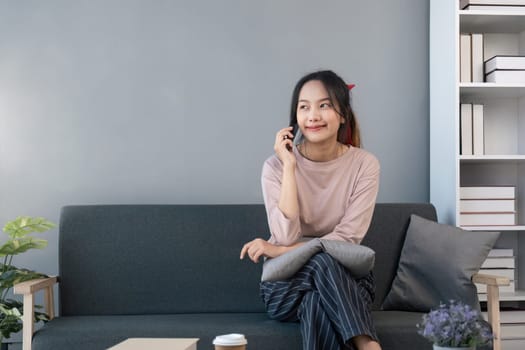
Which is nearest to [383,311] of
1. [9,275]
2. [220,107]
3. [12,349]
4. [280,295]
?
[280,295]

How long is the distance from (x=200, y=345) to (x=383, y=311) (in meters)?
0.85

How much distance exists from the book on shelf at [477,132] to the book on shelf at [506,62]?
20cm

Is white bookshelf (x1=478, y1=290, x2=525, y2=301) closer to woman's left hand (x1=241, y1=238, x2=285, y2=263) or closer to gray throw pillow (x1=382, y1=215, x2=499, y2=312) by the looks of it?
gray throw pillow (x1=382, y1=215, x2=499, y2=312)

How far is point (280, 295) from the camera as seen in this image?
258cm

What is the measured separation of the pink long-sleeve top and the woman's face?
13cm

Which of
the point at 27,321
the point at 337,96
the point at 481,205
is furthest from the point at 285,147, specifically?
the point at 27,321

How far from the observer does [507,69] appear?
330 centimetres

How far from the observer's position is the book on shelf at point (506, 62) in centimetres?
328

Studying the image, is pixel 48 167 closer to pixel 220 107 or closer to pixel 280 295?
pixel 220 107

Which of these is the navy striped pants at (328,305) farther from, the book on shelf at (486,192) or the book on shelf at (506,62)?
the book on shelf at (506,62)

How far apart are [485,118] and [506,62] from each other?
400 mm

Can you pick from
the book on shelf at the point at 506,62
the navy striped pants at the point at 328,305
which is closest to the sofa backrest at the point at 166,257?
the navy striped pants at the point at 328,305

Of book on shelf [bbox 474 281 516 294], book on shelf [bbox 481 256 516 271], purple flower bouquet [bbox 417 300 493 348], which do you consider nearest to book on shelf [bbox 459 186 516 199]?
book on shelf [bbox 481 256 516 271]

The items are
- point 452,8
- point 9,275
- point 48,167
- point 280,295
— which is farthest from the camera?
point 48,167
